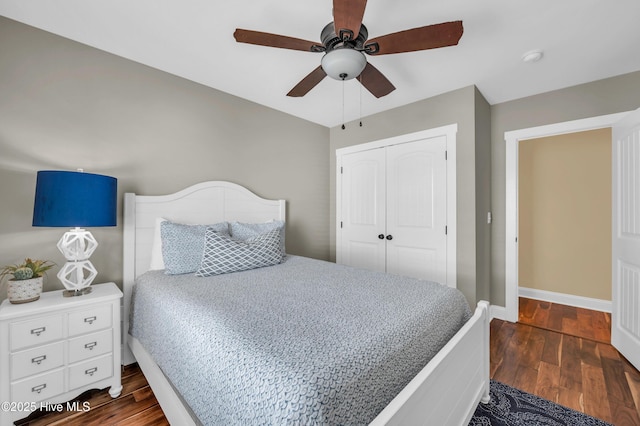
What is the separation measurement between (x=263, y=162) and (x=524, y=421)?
291cm

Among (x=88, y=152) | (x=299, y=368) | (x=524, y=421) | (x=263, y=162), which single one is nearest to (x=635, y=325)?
(x=524, y=421)

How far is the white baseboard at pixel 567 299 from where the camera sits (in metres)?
3.19

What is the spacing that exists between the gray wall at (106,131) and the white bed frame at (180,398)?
0.12 meters

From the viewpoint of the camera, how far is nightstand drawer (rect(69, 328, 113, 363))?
5.17 ft

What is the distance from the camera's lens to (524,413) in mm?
1612

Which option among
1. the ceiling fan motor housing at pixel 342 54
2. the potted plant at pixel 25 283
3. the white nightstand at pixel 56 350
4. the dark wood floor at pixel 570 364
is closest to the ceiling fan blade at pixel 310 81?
the ceiling fan motor housing at pixel 342 54

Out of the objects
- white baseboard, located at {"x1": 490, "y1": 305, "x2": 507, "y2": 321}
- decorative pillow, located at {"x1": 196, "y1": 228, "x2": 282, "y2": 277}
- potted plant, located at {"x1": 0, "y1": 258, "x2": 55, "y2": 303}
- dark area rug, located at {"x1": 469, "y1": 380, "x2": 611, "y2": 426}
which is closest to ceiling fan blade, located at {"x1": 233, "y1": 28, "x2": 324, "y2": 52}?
decorative pillow, located at {"x1": 196, "y1": 228, "x2": 282, "y2": 277}

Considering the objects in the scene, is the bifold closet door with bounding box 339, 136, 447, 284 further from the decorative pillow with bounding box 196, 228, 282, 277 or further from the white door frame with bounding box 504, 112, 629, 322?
the decorative pillow with bounding box 196, 228, 282, 277

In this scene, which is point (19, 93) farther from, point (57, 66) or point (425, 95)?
point (425, 95)

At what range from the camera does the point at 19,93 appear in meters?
1.74

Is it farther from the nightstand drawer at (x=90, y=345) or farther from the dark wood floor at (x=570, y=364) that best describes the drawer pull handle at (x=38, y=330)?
the dark wood floor at (x=570, y=364)

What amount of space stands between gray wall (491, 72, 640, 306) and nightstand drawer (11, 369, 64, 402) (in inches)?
147

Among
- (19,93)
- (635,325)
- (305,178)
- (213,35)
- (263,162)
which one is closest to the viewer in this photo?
(19,93)

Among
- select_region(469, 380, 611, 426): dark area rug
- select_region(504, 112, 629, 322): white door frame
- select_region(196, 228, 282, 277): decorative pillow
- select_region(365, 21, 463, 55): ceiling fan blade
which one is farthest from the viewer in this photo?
select_region(504, 112, 629, 322): white door frame
